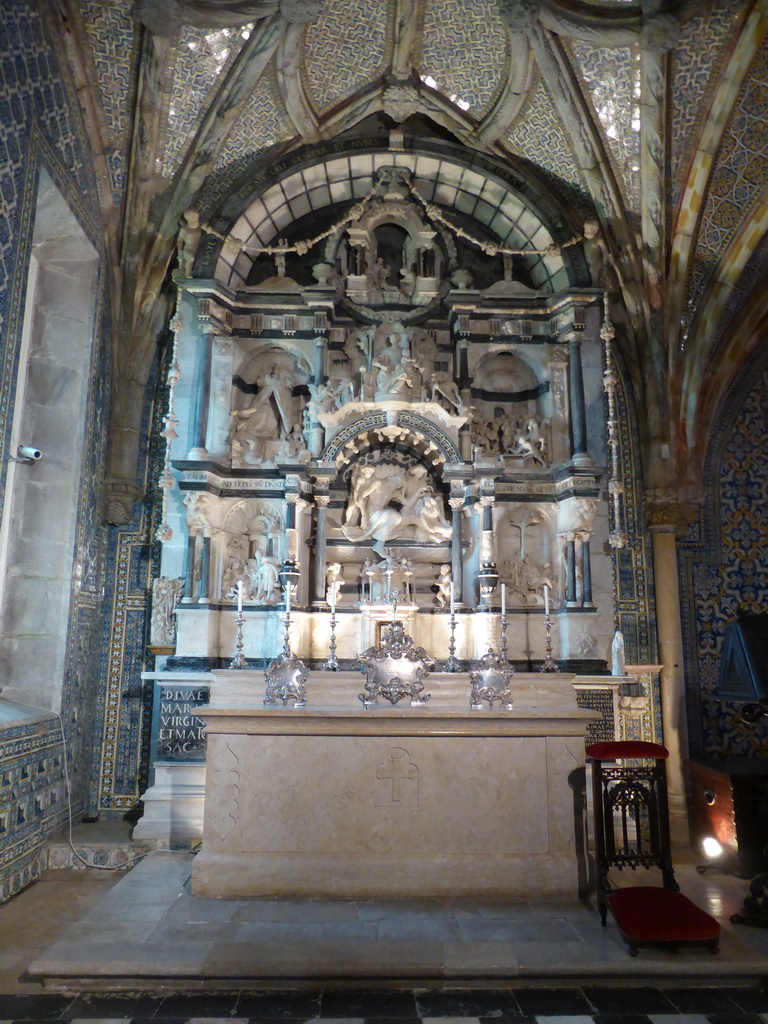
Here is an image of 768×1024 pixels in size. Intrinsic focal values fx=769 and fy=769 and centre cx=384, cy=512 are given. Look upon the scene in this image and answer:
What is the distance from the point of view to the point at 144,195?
30.4 ft

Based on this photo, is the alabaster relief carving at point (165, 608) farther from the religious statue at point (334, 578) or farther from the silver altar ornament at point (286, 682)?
the silver altar ornament at point (286, 682)

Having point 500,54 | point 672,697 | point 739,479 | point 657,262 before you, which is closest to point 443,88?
point 500,54

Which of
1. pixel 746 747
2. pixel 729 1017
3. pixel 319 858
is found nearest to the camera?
pixel 729 1017

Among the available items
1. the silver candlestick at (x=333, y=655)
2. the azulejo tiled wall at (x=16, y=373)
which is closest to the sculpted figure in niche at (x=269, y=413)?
the azulejo tiled wall at (x=16, y=373)

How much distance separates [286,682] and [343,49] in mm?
7451

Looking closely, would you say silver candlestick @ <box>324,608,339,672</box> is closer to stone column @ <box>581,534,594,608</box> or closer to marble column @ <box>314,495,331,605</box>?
marble column @ <box>314,495,331,605</box>

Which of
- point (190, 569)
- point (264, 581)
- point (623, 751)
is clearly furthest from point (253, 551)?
point (623, 751)

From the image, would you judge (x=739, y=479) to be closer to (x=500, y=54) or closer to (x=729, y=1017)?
(x=500, y=54)

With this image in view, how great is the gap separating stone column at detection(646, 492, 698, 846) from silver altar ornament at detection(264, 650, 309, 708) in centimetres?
550

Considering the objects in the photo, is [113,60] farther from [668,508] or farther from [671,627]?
[671,627]

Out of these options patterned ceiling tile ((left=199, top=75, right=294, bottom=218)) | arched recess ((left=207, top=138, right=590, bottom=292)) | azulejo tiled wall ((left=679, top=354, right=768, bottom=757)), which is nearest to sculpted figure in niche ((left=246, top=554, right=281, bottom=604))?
arched recess ((left=207, top=138, right=590, bottom=292))

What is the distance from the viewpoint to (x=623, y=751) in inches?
236

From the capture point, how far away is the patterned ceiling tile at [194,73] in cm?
846

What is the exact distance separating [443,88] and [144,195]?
13.0ft
